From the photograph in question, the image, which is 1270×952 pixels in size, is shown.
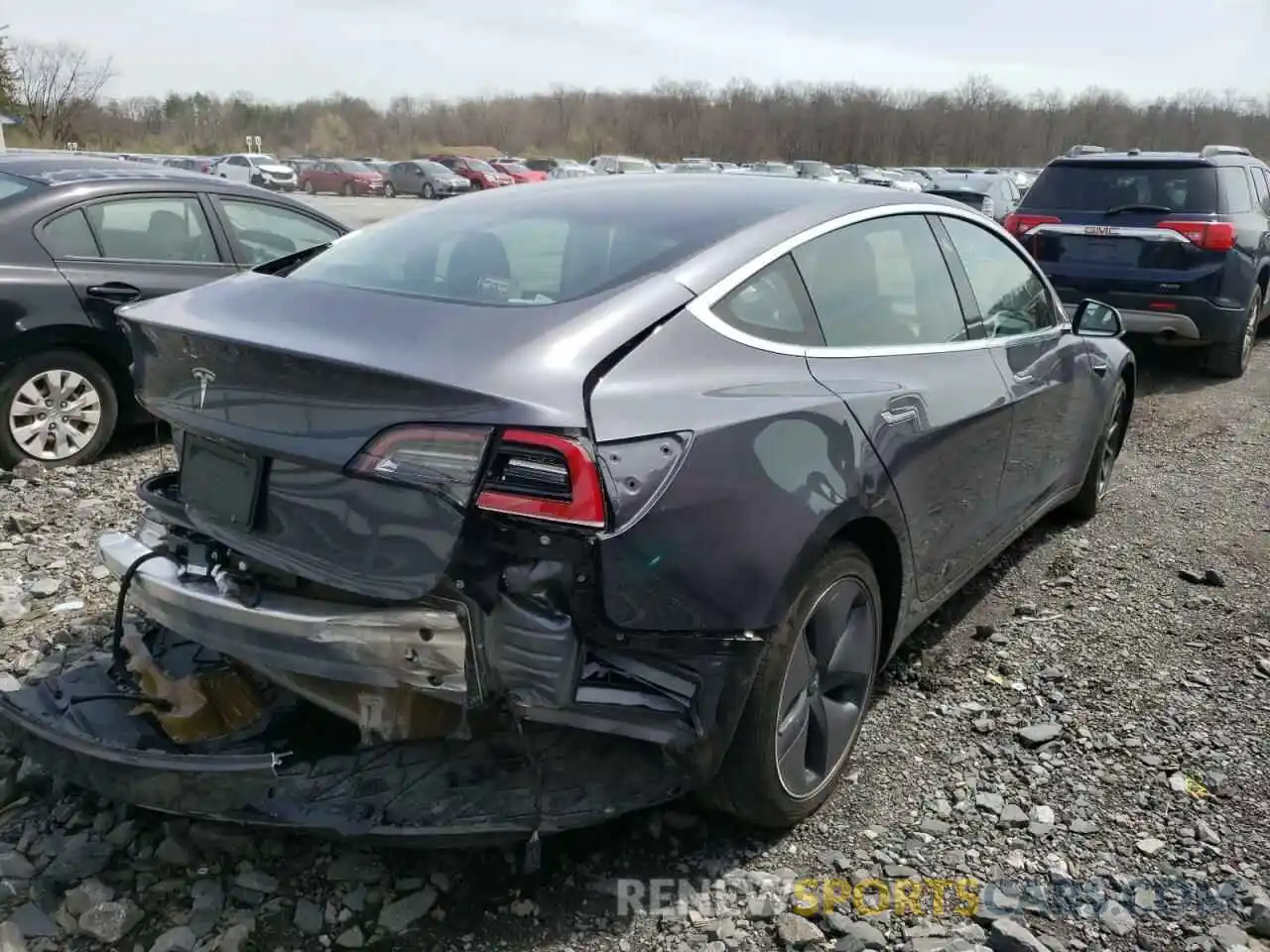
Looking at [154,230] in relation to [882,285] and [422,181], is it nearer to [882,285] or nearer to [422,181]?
[882,285]

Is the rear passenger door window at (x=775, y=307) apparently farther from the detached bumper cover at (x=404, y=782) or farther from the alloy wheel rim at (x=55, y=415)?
the alloy wheel rim at (x=55, y=415)

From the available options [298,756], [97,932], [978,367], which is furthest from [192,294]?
[978,367]

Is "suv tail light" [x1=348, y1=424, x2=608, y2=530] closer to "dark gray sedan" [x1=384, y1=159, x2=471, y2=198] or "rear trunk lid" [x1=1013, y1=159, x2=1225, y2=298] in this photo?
"rear trunk lid" [x1=1013, y1=159, x2=1225, y2=298]

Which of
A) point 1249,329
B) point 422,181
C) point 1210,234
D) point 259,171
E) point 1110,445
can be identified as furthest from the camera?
point 422,181

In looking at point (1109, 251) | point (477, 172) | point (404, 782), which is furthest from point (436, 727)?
point (477, 172)

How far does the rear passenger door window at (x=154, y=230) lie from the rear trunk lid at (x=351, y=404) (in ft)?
12.0

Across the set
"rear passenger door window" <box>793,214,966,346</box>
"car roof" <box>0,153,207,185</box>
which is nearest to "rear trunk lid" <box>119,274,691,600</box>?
"rear passenger door window" <box>793,214,966,346</box>

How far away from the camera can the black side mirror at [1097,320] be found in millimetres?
4496

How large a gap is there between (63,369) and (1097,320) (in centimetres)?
507

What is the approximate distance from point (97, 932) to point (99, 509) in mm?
2946

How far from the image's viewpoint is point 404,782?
221 centimetres

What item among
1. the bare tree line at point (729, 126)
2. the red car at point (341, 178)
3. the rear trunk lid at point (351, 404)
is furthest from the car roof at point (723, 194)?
the bare tree line at point (729, 126)

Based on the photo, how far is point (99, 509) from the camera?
4770mm

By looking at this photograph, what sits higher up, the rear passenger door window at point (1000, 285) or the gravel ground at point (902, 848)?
the rear passenger door window at point (1000, 285)
